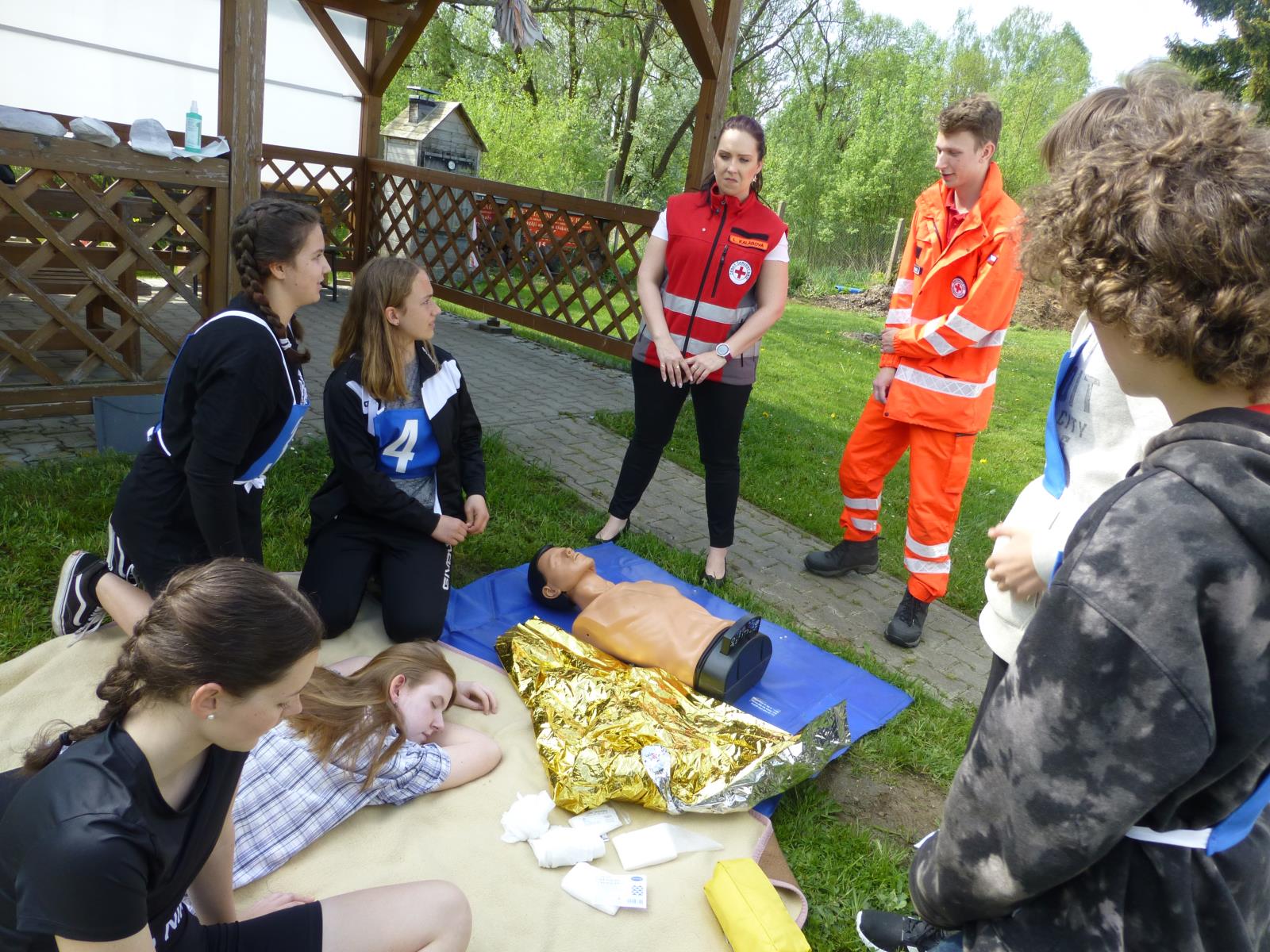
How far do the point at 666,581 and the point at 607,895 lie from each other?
1.82 m

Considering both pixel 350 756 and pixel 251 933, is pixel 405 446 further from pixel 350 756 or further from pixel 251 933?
pixel 251 933

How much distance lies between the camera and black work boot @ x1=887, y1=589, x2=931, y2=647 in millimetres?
3645

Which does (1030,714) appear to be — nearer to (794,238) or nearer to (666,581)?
(666,581)

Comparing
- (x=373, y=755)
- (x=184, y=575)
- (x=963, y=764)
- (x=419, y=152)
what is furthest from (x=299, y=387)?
(x=419, y=152)

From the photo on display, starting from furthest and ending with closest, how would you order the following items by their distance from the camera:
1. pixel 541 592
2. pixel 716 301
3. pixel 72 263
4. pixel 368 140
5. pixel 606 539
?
pixel 368 140 < pixel 72 263 < pixel 606 539 < pixel 716 301 < pixel 541 592

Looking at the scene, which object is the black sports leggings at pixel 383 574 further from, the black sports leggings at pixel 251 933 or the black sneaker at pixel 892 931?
the black sneaker at pixel 892 931


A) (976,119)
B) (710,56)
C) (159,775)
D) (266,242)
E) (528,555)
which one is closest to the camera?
(159,775)

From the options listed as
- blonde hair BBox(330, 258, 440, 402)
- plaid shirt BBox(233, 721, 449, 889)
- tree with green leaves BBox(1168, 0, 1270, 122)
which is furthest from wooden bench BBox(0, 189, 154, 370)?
tree with green leaves BBox(1168, 0, 1270, 122)

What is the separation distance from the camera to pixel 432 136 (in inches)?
500

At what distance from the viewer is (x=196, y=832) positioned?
1380 millimetres

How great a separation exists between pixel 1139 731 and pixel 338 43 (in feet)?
31.5

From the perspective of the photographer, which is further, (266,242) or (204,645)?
(266,242)

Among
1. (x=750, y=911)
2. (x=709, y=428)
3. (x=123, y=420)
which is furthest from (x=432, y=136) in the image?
(x=750, y=911)

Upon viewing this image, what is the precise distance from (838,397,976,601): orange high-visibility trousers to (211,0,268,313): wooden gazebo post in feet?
11.0
